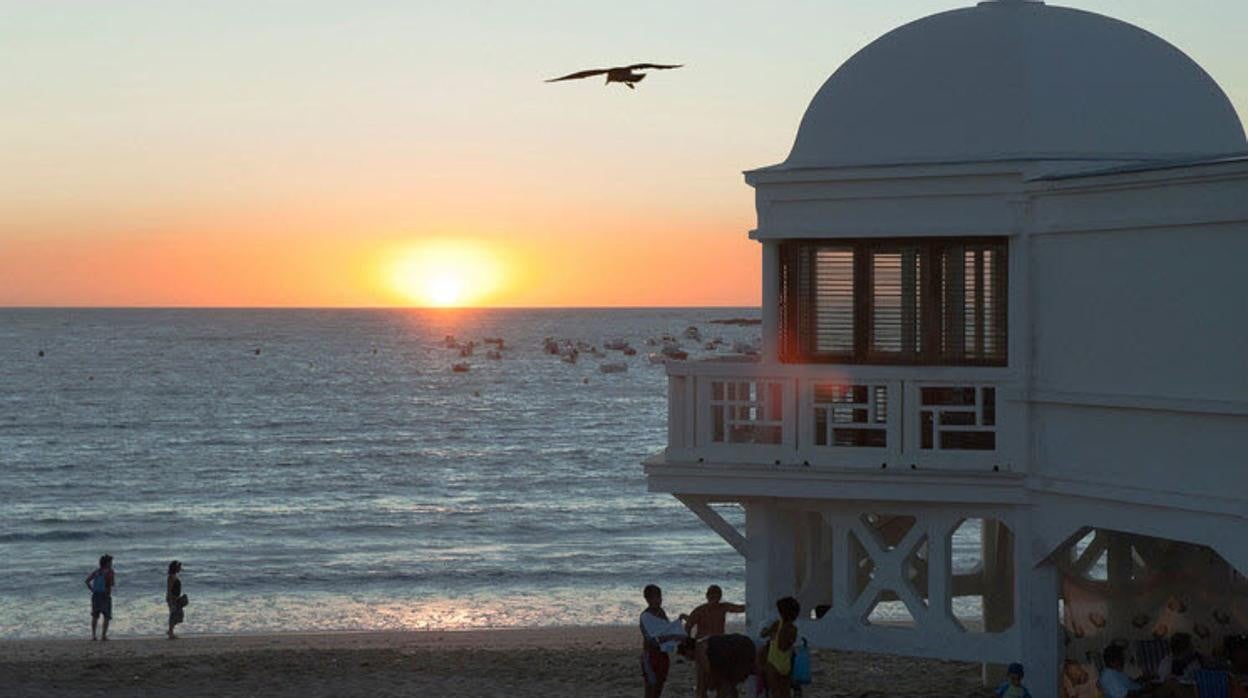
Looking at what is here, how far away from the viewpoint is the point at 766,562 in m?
18.3

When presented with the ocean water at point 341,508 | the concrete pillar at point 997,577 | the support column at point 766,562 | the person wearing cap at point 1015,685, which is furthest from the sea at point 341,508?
the person wearing cap at point 1015,685

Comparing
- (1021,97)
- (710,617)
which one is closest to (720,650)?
(710,617)

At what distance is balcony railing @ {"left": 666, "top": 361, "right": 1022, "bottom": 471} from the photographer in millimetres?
17234

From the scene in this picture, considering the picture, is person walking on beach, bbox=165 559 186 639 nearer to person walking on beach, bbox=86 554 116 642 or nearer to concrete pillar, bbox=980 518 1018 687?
person walking on beach, bbox=86 554 116 642

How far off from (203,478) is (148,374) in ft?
255

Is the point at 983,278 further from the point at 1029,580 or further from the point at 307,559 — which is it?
the point at 307,559

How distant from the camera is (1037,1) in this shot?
18453mm

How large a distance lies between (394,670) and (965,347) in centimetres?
1137

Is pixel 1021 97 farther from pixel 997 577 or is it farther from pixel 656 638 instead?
pixel 656 638

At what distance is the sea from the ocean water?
125 millimetres

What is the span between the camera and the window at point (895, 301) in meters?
17.5

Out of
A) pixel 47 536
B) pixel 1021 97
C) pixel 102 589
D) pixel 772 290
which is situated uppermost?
pixel 1021 97

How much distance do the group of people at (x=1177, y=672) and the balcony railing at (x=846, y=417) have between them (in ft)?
7.01

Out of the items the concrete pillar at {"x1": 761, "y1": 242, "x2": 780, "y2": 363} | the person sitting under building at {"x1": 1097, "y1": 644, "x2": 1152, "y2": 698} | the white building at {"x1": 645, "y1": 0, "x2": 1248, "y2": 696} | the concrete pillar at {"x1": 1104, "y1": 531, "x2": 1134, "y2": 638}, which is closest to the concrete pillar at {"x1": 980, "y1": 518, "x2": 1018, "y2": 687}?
the concrete pillar at {"x1": 1104, "y1": 531, "x2": 1134, "y2": 638}
